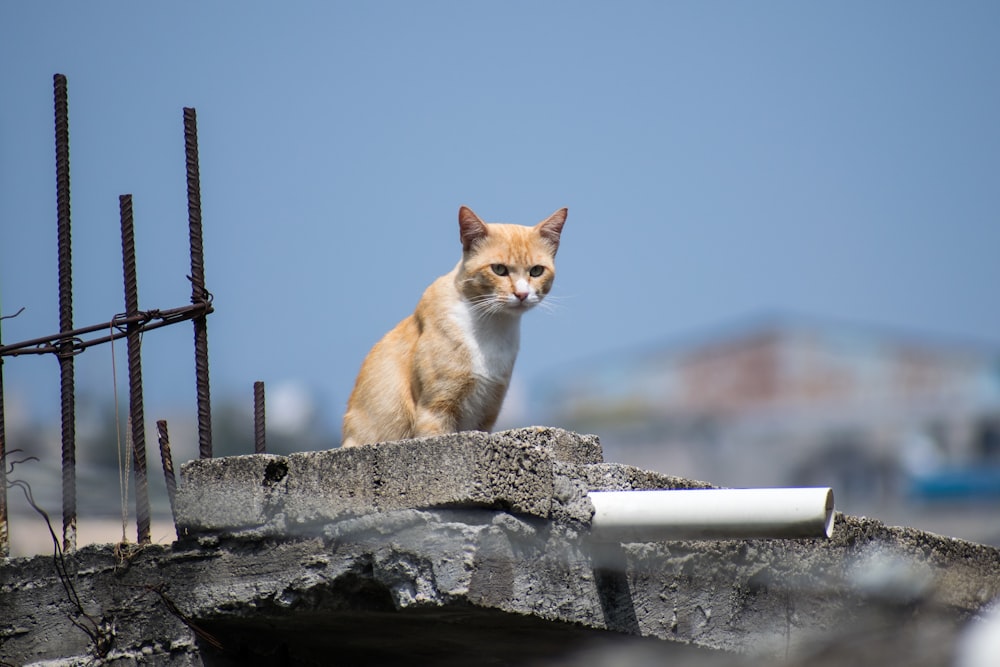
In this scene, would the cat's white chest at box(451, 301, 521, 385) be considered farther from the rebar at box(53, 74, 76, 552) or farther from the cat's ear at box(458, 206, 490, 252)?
the rebar at box(53, 74, 76, 552)

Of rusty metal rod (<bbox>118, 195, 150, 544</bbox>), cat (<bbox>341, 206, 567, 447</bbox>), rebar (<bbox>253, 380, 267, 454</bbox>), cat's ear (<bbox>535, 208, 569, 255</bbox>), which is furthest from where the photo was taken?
cat's ear (<bbox>535, 208, 569, 255</bbox>)

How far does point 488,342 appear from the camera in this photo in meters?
3.63

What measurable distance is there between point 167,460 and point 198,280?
1.60ft

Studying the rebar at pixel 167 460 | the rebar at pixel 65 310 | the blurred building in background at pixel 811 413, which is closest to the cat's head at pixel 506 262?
the rebar at pixel 167 460

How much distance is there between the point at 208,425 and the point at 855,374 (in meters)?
31.5

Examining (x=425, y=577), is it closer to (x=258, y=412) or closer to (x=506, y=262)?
(x=258, y=412)

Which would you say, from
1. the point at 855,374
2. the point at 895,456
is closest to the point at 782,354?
the point at 855,374

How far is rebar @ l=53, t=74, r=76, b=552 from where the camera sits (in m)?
3.18

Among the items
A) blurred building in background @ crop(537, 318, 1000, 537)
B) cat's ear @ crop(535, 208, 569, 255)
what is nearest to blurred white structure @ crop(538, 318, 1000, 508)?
blurred building in background @ crop(537, 318, 1000, 537)

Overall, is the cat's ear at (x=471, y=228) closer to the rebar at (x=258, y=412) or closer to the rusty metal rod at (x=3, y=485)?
the rebar at (x=258, y=412)

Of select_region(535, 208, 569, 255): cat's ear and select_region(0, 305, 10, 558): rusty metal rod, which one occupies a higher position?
select_region(535, 208, 569, 255): cat's ear

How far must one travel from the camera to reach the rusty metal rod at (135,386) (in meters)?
3.09

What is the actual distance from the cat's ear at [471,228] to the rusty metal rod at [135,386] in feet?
3.89

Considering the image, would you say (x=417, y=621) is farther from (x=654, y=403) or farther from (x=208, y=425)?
(x=654, y=403)
